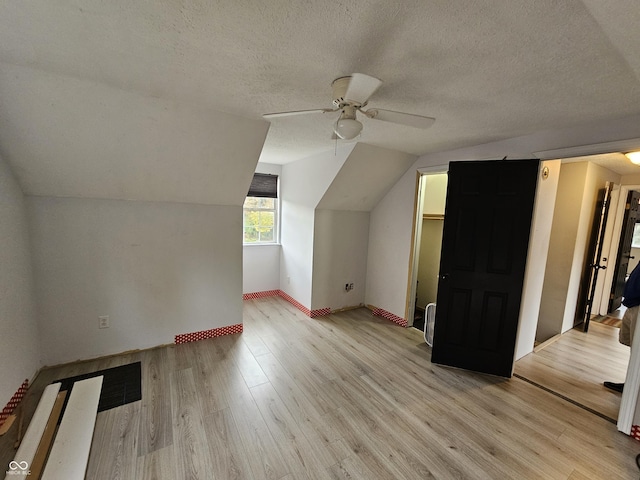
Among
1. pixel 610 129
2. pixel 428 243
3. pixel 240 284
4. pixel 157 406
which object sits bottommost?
pixel 157 406

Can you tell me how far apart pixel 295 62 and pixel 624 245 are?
222 inches

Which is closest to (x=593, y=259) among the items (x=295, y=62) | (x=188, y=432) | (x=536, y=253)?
(x=536, y=253)

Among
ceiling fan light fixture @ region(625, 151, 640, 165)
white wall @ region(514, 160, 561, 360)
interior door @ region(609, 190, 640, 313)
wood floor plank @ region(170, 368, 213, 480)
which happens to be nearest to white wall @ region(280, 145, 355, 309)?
wood floor plank @ region(170, 368, 213, 480)

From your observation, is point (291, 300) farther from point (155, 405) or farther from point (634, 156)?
point (634, 156)

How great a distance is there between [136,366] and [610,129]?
4.49 metres

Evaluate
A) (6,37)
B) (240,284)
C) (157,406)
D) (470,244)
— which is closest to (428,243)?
(470,244)

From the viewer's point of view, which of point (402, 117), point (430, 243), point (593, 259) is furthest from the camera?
point (430, 243)

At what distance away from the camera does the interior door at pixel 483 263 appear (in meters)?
2.38

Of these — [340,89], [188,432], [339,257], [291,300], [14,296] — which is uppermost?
[340,89]

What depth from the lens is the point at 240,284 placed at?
127 inches

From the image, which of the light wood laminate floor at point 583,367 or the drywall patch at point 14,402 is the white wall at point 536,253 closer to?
the light wood laminate floor at point 583,367

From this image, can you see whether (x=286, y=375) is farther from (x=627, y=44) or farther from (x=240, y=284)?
(x=627, y=44)

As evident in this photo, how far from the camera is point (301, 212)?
396 cm

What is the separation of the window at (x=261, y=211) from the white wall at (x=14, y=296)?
2.53m
